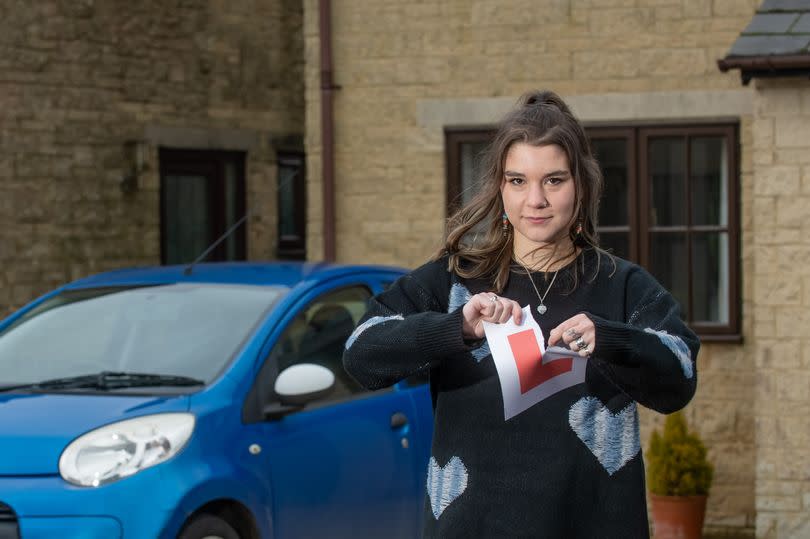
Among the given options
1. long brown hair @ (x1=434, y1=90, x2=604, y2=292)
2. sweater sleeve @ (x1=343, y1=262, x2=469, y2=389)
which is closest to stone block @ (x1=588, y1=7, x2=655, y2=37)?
long brown hair @ (x1=434, y1=90, x2=604, y2=292)

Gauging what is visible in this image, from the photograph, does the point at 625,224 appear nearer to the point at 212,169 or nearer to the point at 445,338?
the point at 212,169

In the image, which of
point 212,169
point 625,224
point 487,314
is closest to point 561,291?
point 487,314

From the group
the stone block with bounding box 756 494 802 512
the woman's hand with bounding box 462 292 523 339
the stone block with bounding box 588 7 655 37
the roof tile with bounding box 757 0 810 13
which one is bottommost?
the stone block with bounding box 756 494 802 512

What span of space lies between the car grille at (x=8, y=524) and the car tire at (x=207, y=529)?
1.84 ft

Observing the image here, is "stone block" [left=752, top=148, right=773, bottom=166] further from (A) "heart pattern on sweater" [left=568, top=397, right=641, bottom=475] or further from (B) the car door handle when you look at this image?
(A) "heart pattern on sweater" [left=568, top=397, right=641, bottom=475]

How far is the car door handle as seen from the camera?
696cm

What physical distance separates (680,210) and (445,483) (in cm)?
826

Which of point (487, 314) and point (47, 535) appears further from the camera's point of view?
point (47, 535)

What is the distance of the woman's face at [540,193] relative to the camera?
133 inches

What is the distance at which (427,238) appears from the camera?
11672 mm

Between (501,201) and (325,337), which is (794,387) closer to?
(325,337)

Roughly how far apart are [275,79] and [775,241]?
822cm

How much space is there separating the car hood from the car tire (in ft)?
1.35

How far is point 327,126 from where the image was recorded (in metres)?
11.8
